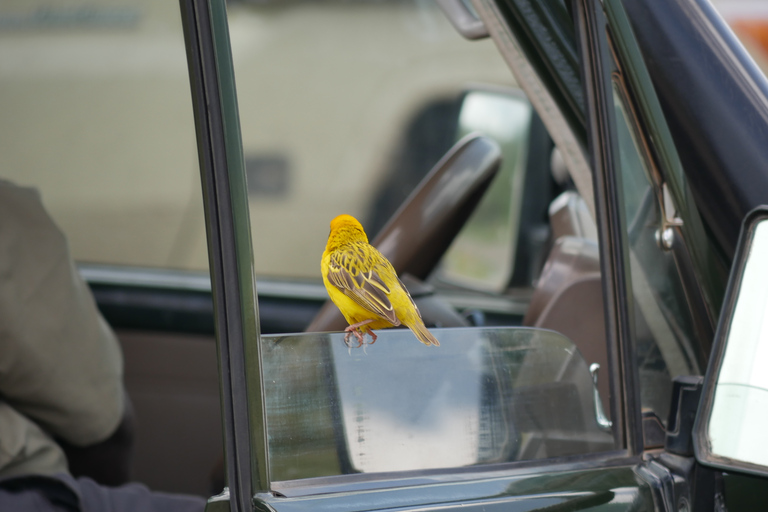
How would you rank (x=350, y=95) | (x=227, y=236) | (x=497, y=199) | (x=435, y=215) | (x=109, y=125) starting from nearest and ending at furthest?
(x=227, y=236)
(x=435, y=215)
(x=109, y=125)
(x=497, y=199)
(x=350, y=95)

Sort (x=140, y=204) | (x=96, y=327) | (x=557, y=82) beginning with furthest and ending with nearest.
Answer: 1. (x=140, y=204)
2. (x=96, y=327)
3. (x=557, y=82)

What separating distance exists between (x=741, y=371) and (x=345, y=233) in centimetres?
54

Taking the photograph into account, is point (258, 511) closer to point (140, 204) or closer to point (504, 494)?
point (504, 494)

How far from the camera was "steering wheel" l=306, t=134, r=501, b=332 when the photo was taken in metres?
1.79

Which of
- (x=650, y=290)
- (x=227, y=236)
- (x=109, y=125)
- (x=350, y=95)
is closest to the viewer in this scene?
(x=227, y=236)

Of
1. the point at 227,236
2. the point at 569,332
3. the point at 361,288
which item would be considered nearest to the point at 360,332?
the point at 361,288

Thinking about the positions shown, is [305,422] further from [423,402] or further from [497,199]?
[497,199]

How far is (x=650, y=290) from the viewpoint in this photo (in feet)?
4.22

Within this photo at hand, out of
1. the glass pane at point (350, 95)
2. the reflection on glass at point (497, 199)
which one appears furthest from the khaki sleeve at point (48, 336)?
the glass pane at point (350, 95)

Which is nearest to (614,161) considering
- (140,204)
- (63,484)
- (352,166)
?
(63,484)

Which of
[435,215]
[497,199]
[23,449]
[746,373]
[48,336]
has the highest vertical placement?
[746,373]

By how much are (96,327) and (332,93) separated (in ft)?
9.95

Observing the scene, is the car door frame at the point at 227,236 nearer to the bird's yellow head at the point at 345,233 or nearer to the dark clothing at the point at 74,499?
the bird's yellow head at the point at 345,233

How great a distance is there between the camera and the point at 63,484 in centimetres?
137
